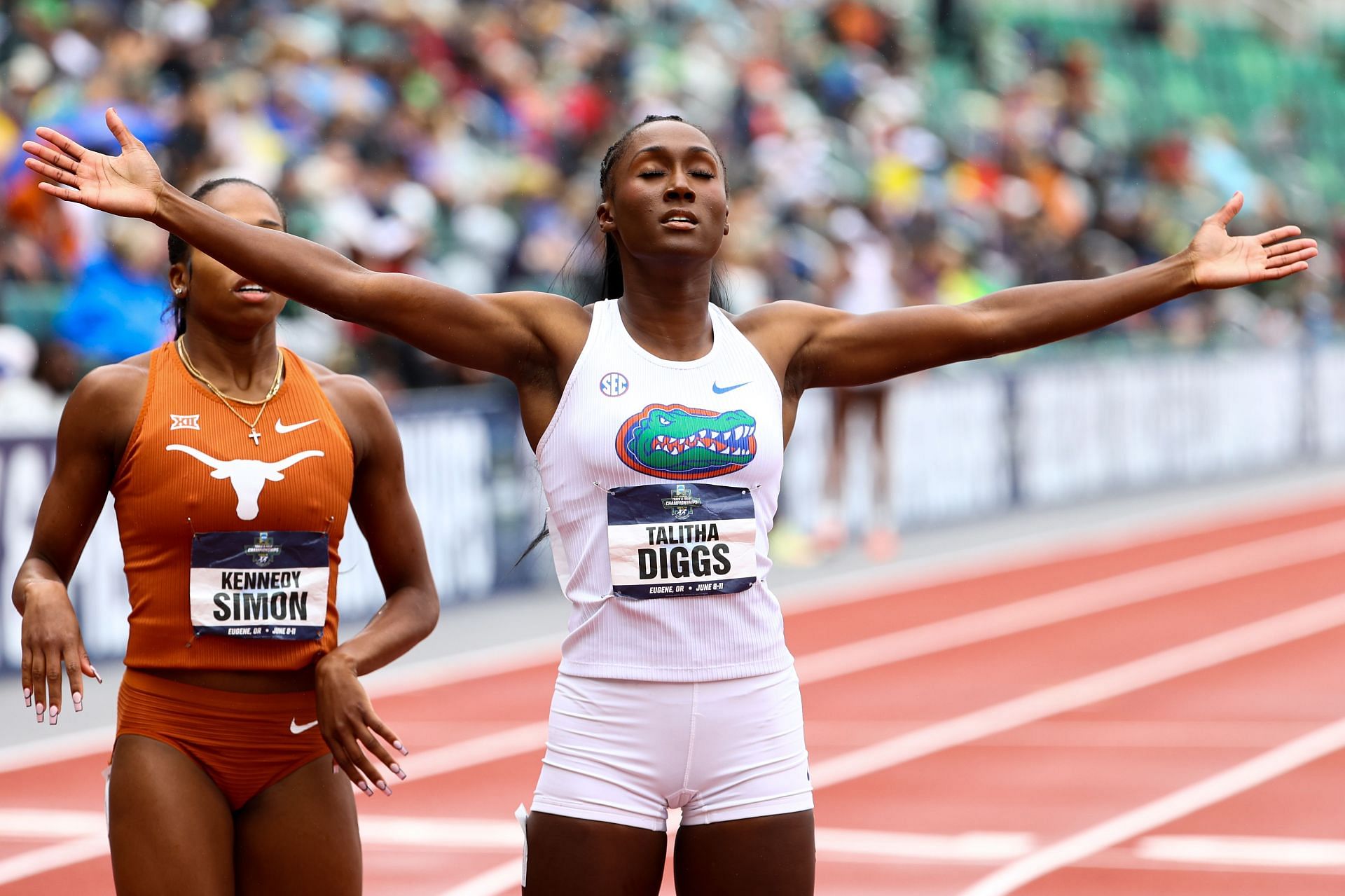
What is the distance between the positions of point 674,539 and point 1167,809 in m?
4.25

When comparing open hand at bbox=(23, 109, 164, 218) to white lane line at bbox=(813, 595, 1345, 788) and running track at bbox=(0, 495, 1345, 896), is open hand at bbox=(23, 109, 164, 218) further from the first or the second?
white lane line at bbox=(813, 595, 1345, 788)

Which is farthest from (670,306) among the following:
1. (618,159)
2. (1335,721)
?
(1335,721)

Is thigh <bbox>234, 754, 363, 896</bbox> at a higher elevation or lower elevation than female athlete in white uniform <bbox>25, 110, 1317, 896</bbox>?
lower

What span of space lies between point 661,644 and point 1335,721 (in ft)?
19.8

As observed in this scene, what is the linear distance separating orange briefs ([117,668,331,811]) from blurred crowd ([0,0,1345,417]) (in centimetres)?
117

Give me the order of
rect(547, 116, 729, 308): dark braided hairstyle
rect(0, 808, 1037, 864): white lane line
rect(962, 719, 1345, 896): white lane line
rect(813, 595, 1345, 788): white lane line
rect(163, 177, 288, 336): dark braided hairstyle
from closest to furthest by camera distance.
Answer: rect(547, 116, 729, 308): dark braided hairstyle < rect(163, 177, 288, 336): dark braided hairstyle < rect(962, 719, 1345, 896): white lane line < rect(0, 808, 1037, 864): white lane line < rect(813, 595, 1345, 788): white lane line

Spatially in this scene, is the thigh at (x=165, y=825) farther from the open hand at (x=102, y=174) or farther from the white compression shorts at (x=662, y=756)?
the open hand at (x=102, y=174)

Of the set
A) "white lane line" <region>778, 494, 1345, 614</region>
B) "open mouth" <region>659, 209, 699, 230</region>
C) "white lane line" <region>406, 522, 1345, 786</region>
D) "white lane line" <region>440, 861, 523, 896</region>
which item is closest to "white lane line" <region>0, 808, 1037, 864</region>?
"white lane line" <region>440, 861, 523, 896</region>

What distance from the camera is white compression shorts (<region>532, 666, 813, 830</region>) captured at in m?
3.40

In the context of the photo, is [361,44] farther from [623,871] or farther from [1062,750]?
[623,871]

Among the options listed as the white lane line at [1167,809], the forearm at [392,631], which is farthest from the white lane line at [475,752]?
the forearm at [392,631]

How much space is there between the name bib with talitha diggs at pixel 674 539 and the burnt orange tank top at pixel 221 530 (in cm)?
69

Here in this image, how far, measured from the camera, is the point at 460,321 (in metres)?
3.43

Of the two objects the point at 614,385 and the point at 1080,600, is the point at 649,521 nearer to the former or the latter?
the point at 614,385
